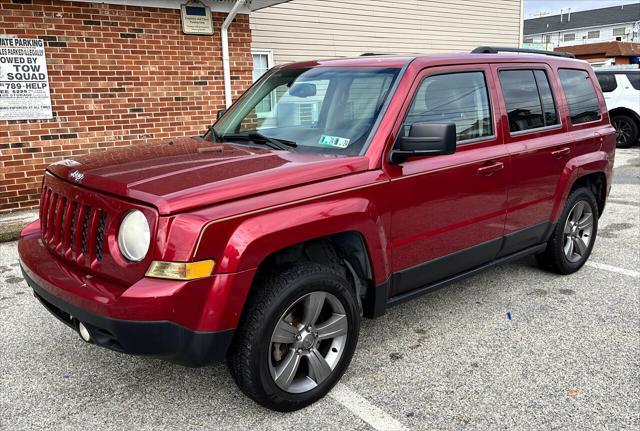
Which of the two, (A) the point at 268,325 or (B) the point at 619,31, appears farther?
(B) the point at 619,31

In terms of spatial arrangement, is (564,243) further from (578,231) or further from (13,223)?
(13,223)

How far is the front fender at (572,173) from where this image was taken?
14.5ft

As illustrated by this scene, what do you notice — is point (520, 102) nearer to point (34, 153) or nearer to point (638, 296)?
point (638, 296)

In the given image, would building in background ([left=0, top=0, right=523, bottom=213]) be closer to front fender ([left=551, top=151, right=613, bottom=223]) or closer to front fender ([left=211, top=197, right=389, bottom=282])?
front fender ([left=551, top=151, right=613, bottom=223])

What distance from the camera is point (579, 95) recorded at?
469cm

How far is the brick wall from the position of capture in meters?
6.91

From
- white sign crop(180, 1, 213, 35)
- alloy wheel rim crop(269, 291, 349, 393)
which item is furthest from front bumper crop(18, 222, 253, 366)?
white sign crop(180, 1, 213, 35)

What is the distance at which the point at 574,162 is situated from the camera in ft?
14.7

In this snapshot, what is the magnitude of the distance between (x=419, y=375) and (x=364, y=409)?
484 mm

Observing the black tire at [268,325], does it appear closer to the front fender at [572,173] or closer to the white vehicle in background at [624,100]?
the front fender at [572,173]

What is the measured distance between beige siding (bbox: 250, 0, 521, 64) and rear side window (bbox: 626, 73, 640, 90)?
3.01 meters

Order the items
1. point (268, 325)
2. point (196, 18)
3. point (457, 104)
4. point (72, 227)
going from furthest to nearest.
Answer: point (196, 18) → point (457, 104) → point (72, 227) → point (268, 325)

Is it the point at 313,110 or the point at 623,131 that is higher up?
the point at 313,110

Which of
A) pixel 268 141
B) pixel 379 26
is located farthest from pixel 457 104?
pixel 379 26
